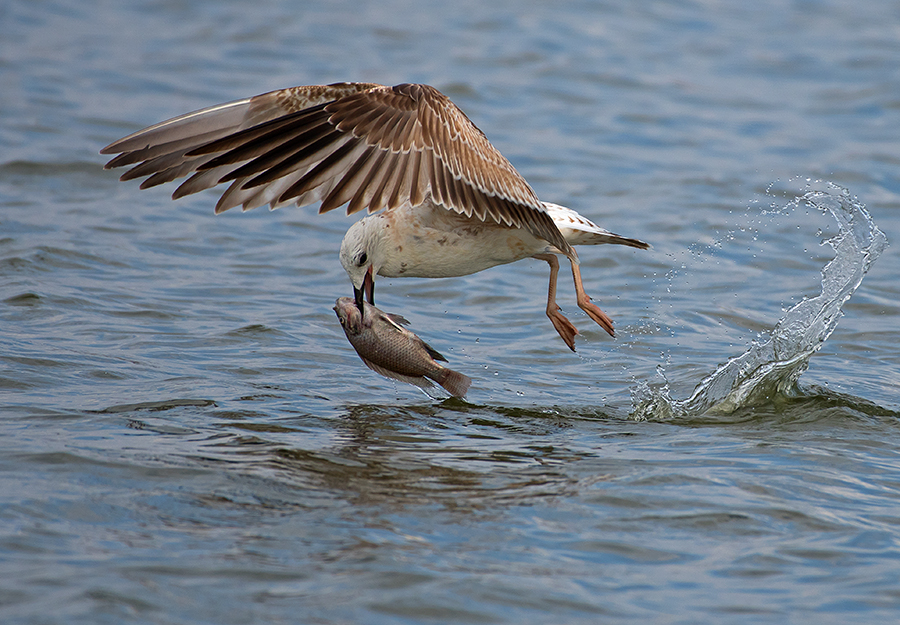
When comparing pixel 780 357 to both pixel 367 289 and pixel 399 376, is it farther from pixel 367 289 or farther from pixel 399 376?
pixel 367 289

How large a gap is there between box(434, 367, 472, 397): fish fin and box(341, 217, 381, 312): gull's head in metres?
0.73

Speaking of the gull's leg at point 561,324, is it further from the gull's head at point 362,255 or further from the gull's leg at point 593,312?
the gull's head at point 362,255

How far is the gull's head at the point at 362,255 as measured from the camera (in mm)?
6574

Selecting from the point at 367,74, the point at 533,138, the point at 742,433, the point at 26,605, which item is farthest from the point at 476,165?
the point at 367,74

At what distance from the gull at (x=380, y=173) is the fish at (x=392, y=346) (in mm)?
151

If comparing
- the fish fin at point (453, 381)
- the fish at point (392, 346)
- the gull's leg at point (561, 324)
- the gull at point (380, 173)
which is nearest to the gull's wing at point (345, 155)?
the gull at point (380, 173)

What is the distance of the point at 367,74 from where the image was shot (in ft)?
48.8

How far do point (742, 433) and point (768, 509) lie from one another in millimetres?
1152

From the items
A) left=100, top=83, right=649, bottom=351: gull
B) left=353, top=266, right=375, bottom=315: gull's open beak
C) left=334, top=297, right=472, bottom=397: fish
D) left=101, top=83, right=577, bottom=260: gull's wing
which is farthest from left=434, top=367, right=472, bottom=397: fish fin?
left=101, top=83, right=577, bottom=260: gull's wing

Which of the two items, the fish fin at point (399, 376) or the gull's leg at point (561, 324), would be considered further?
the gull's leg at point (561, 324)

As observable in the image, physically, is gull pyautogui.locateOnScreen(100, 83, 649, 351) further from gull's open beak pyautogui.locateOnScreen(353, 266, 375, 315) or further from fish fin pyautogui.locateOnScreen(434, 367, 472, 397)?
fish fin pyautogui.locateOnScreen(434, 367, 472, 397)

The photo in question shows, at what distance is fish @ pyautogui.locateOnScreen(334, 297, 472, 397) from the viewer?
Answer: 19.9 feet

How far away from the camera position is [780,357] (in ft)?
22.5

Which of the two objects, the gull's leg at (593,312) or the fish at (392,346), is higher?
the gull's leg at (593,312)
